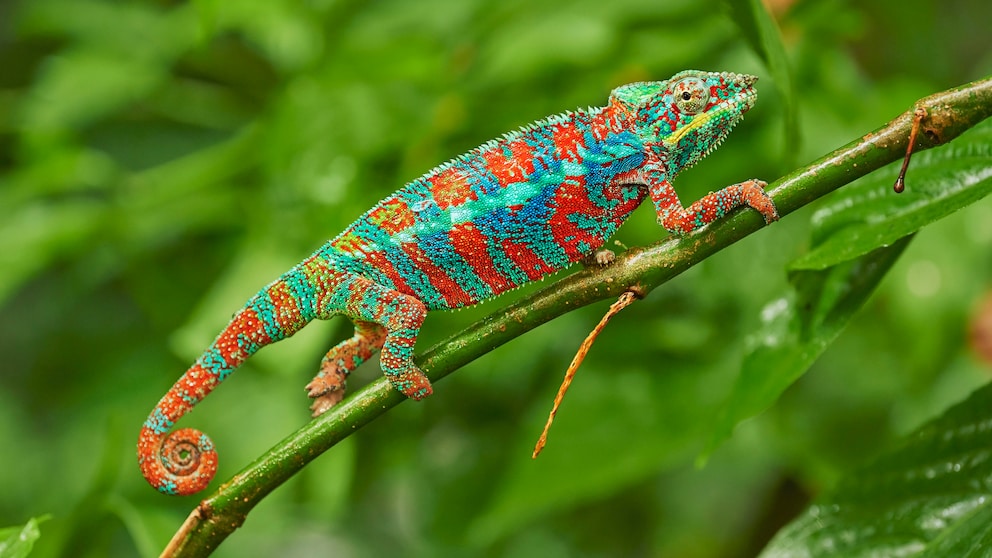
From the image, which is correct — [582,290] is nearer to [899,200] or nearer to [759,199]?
[759,199]

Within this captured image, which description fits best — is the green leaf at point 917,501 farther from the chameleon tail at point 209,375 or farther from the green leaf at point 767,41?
the chameleon tail at point 209,375

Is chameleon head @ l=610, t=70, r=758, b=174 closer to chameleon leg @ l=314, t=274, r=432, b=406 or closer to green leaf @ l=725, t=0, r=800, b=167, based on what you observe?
green leaf @ l=725, t=0, r=800, b=167

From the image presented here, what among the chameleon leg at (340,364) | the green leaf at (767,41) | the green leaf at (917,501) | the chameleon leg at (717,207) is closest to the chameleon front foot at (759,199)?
the chameleon leg at (717,207)

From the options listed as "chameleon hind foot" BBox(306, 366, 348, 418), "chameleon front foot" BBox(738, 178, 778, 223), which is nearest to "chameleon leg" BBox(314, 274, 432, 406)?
"chameleon hind foot" BBox(306, 366, 348, 418)

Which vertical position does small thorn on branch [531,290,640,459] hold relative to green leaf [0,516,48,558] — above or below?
below

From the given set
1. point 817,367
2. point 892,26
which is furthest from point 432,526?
point 892,26

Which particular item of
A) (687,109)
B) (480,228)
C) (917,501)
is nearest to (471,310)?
(480,228)
